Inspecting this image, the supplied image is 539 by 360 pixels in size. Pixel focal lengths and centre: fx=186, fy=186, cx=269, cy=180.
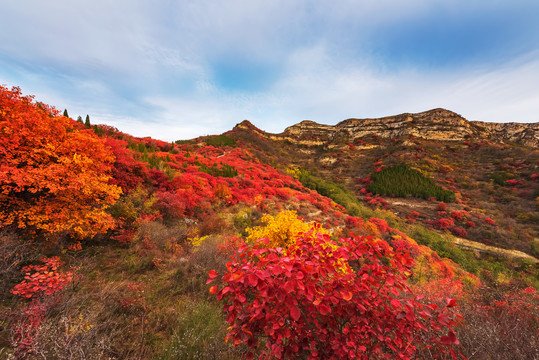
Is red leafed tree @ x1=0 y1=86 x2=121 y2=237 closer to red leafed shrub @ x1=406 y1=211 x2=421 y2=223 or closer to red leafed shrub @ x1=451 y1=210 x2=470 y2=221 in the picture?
red leafed shrub @ x1=406 y1=211 x2=421 y2=223

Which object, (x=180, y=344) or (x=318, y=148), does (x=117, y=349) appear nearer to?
(x=180, y=344)

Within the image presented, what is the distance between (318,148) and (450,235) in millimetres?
38454

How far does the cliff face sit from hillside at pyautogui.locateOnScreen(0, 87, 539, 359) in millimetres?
34179

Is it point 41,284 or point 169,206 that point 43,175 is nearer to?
point 41,284

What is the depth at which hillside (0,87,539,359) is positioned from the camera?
7.13ft

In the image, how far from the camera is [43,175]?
539 centimetres

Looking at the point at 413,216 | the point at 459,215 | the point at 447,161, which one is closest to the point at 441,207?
the point at 459,215

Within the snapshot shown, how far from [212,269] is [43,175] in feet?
18.5

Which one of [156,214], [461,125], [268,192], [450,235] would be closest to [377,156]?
[461,125]

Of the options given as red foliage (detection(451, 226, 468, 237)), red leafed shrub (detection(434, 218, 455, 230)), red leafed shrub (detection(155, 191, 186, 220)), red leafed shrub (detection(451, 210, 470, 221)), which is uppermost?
red leafed shrub (detection(155, 191, 186, 220))

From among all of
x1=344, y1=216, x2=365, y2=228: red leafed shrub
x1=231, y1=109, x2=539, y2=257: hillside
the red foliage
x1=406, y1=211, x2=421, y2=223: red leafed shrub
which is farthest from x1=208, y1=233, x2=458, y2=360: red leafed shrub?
x1=406, y1=211, x2=421, y2=223: red leafed shrub

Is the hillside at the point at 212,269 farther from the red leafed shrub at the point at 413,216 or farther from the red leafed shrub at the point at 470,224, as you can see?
the red leafed shrub at the point at 413,216

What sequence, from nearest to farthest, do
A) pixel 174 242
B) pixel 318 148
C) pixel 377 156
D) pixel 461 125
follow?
pixel 174 242 < pixel 377 156 < pixel 461 125 < pixel 318 148

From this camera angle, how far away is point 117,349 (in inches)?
138
